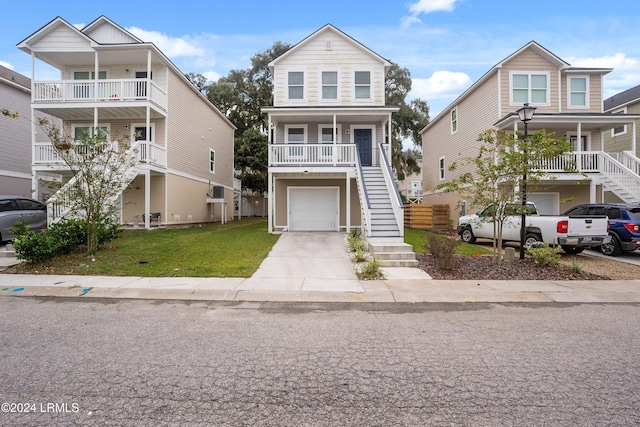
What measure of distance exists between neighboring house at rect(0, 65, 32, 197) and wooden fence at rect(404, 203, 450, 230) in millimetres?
21850

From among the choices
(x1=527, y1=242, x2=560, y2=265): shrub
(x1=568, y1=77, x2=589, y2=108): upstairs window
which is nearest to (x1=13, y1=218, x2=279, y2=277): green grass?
(x1=527, y1=242, x2=560, y2=265): shrub

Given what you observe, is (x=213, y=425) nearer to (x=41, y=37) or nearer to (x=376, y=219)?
(x=376, y=219)

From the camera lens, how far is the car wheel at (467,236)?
14133 millimetres

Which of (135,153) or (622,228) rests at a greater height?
(135,153)

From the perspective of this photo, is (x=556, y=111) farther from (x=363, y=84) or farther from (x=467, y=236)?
(x=363, y=84)

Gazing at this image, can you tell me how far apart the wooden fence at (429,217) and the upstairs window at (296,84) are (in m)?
9.19

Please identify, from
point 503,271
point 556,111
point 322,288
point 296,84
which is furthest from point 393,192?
point 556,111

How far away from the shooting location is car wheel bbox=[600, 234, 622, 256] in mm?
11109

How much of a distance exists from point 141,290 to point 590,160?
1879cm

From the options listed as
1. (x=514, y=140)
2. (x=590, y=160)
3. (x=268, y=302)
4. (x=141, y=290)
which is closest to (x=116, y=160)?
(x=141, y=290)

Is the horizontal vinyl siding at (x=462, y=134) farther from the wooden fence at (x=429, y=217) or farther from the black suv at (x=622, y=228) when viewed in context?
the black suv at (x=622, y=228)

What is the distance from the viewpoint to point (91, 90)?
1573 centimetres

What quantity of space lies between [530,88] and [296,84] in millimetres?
11653

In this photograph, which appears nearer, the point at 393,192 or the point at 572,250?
the point at 572,250
